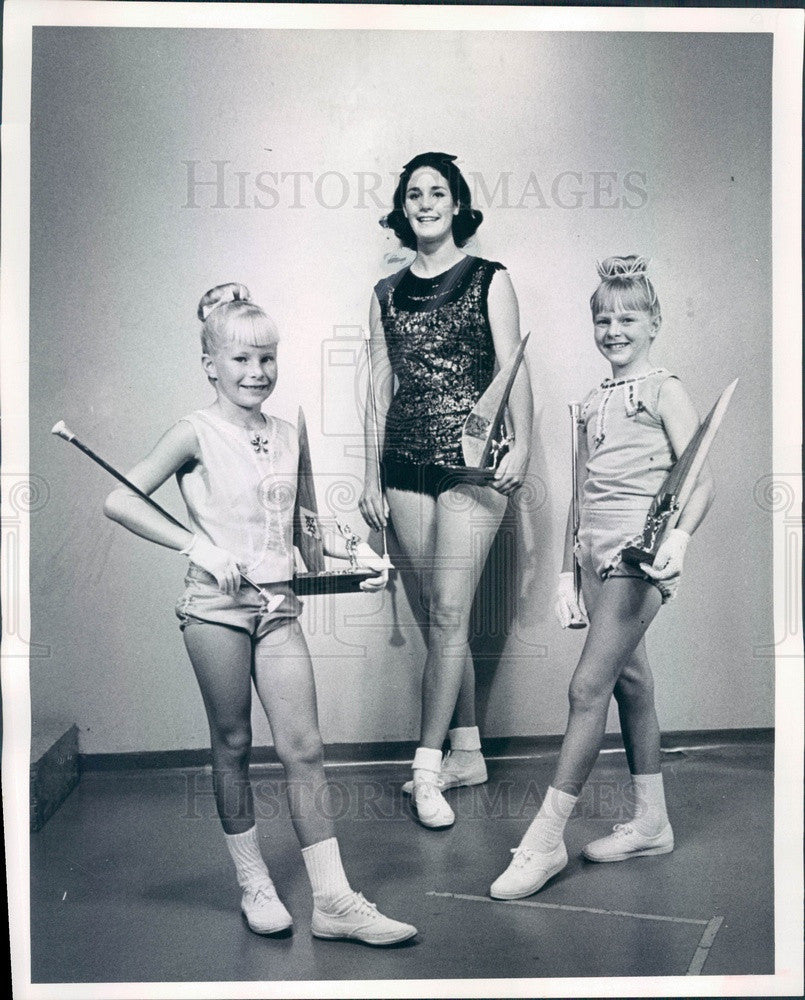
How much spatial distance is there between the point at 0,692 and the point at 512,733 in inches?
47.7

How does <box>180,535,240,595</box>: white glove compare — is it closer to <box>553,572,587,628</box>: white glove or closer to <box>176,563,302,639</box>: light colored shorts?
<box>176,563,302,639</box>: light colored shorts

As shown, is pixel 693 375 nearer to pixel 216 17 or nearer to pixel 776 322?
pixel 776 322

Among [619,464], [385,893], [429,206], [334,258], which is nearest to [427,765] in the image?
[385,893]

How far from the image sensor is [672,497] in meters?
2.40

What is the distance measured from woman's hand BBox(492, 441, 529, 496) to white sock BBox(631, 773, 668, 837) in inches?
29.9

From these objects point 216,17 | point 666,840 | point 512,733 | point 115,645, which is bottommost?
point 666,840

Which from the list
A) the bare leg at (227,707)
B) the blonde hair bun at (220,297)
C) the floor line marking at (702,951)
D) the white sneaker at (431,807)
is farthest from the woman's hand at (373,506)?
the floor line marking at (702,951)

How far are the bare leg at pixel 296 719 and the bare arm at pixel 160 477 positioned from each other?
32 centimetres

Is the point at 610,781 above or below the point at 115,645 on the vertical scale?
below

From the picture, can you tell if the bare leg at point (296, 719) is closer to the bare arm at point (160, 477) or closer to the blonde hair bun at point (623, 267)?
the bare arm at point (160, 477)

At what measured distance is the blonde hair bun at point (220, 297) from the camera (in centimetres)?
237

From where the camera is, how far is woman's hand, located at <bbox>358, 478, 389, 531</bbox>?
7.83 ft

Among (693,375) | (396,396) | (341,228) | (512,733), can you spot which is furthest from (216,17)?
(512,733)

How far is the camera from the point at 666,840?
2.46 meters
